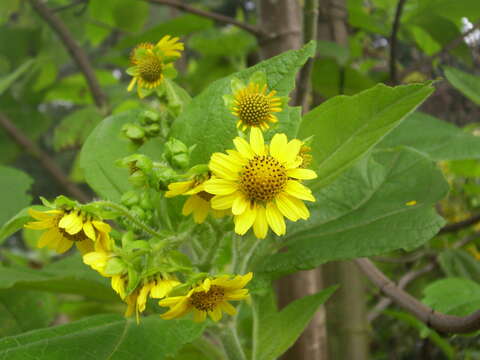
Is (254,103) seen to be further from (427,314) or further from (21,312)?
(21,312)

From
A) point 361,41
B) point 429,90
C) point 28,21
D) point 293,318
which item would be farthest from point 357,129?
point 28,21

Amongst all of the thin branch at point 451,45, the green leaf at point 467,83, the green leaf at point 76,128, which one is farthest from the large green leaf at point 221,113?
the green leaf at point 76,128

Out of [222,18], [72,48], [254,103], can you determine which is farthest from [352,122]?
[72,48]

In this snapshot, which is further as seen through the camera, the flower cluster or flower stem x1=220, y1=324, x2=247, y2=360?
flower stem x1=220, y1=324, x2=247, y2=360

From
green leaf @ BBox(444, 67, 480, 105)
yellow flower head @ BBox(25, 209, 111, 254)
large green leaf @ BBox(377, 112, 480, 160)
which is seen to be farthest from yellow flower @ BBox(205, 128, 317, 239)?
green leaf @ BBox(444, 67, 480, 105)

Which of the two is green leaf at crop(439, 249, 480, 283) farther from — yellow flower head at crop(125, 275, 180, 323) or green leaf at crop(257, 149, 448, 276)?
yellow flower head at crop(125, 275, 180, 323)

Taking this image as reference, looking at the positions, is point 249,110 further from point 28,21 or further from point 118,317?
point 28,21

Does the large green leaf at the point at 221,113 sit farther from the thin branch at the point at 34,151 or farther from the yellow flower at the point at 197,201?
the thin branch at the point at 34,151

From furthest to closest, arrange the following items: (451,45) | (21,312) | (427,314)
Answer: (451,45)
(21,312)
(427,314)
